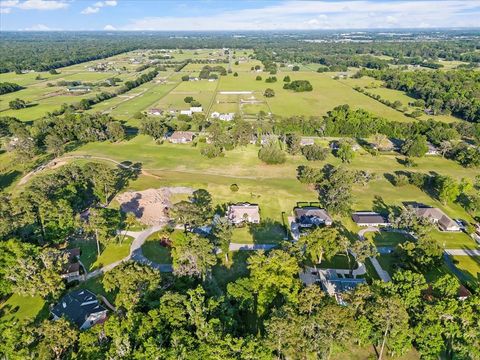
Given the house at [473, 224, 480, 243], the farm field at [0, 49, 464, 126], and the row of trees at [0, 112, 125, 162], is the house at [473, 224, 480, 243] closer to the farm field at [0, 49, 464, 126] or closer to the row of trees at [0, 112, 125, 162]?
the farm field at [0, 49, 464, 126]

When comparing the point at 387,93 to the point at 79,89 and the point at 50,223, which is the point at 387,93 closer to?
the point at 79,89

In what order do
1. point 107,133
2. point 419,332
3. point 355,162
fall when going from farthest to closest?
point 107,133 → point 355,162 → point 419,332

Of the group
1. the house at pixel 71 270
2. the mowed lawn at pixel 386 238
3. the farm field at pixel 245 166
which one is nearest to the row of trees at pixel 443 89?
the farm field at pixel 245 166

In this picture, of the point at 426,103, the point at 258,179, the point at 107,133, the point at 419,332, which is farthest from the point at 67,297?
the point at 426,103

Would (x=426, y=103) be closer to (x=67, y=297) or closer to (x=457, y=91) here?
(x=457, y=91)

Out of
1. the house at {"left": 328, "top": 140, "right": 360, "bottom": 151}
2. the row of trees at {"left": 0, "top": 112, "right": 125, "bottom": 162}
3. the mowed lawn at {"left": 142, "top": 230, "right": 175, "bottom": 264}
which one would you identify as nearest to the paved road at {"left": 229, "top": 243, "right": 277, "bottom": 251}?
the mowed lawn at {"left": 142, "top": 230, "right": 175, "bottom": 264}
